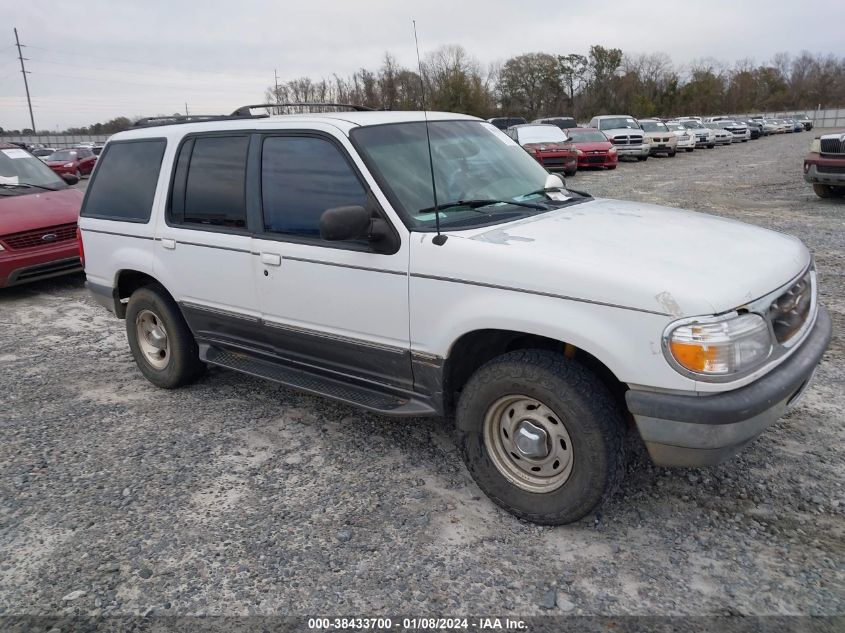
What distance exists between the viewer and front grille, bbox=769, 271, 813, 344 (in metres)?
2.95

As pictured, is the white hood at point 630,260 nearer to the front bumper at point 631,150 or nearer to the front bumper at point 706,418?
the front bumper at point 706,418

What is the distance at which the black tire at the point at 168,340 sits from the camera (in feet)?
16.0

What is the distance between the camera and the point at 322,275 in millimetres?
3715

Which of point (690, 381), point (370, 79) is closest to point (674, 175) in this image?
point (370, 79)

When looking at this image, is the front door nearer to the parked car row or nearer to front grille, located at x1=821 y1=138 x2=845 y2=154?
the parked car row

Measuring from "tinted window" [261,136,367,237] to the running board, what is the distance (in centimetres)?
89

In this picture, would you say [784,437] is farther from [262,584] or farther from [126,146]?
[126,146]

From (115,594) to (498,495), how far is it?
1.80 m

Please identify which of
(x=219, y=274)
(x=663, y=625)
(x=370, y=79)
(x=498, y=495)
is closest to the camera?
(x=663, y=625)

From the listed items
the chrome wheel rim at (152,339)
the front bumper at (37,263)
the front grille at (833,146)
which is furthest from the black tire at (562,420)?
the front grille at (833,146)

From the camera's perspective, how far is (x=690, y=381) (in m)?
2.63

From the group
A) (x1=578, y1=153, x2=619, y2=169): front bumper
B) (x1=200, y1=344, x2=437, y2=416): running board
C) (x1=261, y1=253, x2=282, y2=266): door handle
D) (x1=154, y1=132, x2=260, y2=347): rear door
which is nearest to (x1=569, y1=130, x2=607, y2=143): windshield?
(x1=578, y1=153, x2=619, y2=169): front bumper

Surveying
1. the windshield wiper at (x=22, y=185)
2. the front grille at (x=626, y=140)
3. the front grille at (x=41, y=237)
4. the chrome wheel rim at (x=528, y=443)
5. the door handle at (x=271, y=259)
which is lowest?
the chrome wheel rim at (x=528, y=443)

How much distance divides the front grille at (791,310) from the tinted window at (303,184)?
2076mm
